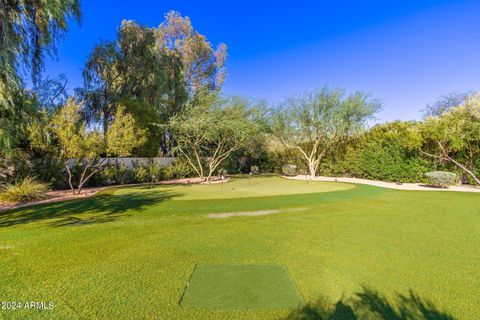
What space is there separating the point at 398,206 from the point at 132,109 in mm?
16741

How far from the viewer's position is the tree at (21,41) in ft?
21.4

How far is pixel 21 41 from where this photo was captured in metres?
7.19

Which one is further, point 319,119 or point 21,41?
point 319,119

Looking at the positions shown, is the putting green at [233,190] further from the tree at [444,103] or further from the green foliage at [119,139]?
the tree at [444,103]

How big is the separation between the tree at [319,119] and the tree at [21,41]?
44.2 ft

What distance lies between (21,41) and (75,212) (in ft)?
16.6

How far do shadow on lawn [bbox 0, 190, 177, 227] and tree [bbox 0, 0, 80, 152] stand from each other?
201 centimetres

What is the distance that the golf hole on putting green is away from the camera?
249cm

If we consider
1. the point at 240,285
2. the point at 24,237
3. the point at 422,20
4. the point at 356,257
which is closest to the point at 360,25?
the point at 422,20

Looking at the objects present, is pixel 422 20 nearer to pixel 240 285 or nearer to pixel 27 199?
pixel 240 285

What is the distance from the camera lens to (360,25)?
1470 centimetres

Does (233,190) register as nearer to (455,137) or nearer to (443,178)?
(443,178)

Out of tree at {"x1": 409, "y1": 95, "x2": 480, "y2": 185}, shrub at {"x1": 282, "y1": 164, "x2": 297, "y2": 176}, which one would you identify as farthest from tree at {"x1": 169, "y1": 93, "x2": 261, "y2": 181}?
tree at {"x1": 409, "y1": 95, "x2": 480, "y2": 185}

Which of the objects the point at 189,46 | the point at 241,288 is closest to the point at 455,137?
the point at 241,288
